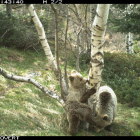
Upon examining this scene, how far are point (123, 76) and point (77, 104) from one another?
5.23 m

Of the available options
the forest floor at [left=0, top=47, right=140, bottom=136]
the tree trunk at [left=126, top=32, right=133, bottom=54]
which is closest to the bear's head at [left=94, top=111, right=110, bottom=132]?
the forest floor at [left=0, top=47, right=140, bottom=136]

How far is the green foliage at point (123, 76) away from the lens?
629 cm

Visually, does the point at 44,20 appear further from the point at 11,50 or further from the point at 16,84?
Answer: the point at 16,84

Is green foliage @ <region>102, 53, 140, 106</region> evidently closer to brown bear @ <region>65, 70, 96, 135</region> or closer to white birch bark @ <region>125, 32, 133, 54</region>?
white birch bark @ <region>125, 32, 133, 54</region>

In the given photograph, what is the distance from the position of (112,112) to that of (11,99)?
2.86m

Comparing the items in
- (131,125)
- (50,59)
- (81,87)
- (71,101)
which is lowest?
(131,125)

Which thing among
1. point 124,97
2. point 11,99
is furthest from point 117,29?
point 11,99

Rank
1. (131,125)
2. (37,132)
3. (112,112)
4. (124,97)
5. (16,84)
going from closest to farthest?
(37,132) → (112,112) → (131,125) → (16,84) → (124,97)

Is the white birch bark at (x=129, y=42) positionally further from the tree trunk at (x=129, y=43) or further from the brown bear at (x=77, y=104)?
the brown bear at (x=77, y=104)

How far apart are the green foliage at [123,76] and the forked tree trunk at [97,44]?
123 inches

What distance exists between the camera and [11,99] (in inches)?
173

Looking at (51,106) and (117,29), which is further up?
(117,29)

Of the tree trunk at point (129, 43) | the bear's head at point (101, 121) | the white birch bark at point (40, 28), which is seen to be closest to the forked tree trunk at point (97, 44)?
the bear's head at point (101, 121)

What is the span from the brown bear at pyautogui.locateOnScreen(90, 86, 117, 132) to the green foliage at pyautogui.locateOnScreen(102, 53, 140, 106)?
208 centimetres
